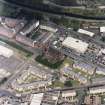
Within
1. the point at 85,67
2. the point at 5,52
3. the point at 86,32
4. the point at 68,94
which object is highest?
the point at 86,32

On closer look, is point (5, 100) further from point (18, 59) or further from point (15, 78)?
point (18, 59)

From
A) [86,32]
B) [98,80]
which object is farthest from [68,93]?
[86,32]

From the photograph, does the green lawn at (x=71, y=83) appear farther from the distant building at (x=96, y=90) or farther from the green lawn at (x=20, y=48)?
the green lawn at (x=20, y=48)

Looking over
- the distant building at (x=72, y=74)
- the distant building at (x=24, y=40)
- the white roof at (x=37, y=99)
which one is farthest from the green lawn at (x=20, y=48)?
the white roof at (x=37, y=99)

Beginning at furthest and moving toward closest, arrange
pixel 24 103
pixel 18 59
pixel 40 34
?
1. pixel 40 34
2. pixel 18 59
3. pixel 24 103

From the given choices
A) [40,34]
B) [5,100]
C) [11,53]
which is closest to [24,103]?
[5,100]

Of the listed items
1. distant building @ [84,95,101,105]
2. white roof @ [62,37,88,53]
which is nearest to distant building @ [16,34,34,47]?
white roof @ [62,37,88,53]

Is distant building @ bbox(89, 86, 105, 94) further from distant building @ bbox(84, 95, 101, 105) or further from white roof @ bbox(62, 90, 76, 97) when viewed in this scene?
white roof @ bbox(62, 90, 76, 97)

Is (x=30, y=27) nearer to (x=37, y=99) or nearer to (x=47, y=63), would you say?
(x=47, y=63)
